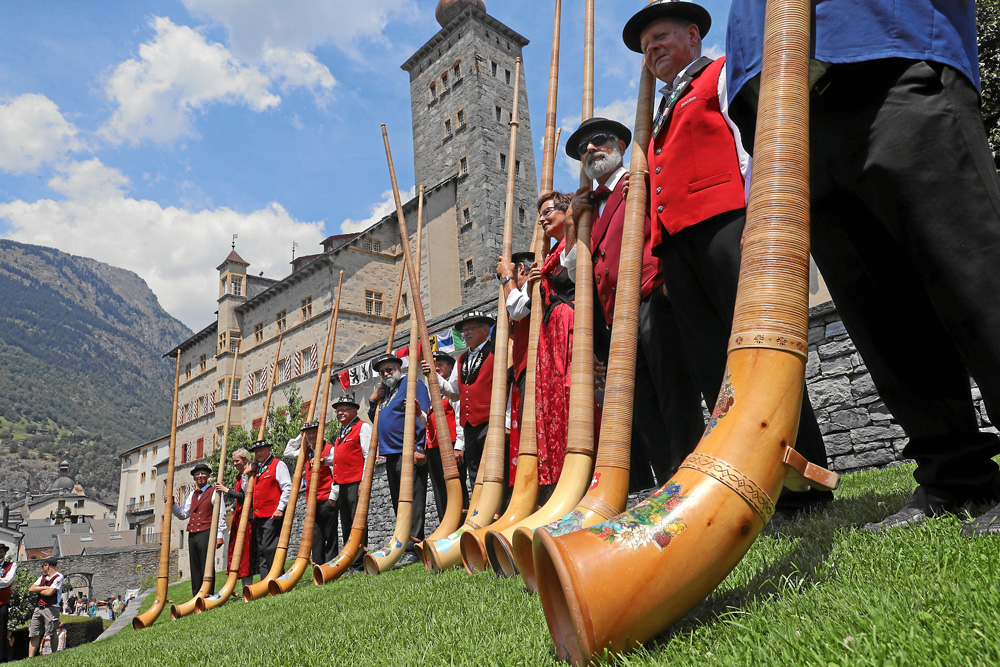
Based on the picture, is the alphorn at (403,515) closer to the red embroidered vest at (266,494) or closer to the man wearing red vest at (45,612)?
Answer: the red embroidered vest at (266,494)

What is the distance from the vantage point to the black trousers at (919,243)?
60.1 inches

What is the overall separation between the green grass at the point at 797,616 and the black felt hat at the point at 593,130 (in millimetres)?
2325

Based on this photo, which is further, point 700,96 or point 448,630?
point 700,96

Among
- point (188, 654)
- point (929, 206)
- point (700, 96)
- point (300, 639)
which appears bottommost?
point (188, 654)

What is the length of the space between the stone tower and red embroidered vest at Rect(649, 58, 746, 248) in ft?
91.0

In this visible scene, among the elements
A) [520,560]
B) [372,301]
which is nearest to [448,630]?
[520,560]

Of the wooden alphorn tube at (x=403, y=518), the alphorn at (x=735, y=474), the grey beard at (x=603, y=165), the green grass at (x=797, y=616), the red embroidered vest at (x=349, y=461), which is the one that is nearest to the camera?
the green grass at (x=797, y=616)

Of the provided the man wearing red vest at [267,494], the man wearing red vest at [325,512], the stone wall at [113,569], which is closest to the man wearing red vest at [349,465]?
the man wearing red vest at [325,512]

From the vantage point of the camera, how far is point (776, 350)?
1.32 meters

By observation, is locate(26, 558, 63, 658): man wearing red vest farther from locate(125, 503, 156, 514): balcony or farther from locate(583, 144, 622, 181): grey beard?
locate(125, 503, 156, 514): balcony

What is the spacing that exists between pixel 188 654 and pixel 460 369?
3817 mm

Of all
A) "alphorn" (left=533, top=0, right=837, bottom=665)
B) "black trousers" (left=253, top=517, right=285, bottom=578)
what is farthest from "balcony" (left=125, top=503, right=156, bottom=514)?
"alphorn" (left=533, top=0, right=837, bottom=665)

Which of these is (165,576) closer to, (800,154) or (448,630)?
(448,630)

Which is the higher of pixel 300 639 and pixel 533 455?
pixel 533 455
